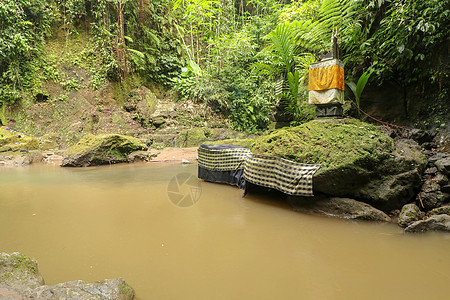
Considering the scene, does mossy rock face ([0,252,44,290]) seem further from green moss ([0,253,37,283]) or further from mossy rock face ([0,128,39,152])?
mossy rock face ([0,128,39,152])

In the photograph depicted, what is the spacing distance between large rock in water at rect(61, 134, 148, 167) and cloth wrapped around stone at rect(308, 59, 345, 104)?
18.1ft

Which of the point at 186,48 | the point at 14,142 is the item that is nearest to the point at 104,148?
the point at 14,142

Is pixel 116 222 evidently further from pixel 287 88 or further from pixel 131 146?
pixel 131 146

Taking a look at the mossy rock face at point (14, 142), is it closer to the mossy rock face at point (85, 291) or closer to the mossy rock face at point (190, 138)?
the mossy rock face at point (190, 138)

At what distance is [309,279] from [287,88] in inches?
189

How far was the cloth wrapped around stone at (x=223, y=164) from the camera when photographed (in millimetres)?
4066

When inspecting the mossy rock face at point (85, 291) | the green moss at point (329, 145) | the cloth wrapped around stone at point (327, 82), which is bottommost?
the mossy rock face at point (85, 291)

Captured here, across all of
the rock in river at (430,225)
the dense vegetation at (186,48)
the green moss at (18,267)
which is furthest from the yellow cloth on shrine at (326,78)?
the green moss at (18,267)

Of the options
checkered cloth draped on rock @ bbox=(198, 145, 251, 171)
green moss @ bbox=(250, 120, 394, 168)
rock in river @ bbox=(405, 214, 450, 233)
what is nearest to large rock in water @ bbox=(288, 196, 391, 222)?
rock in river @ bbox=(405, 214, 450, 233)

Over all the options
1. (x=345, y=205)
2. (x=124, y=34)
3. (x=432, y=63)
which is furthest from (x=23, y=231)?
(x=124, y=34)

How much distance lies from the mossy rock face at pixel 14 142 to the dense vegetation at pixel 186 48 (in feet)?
7.53

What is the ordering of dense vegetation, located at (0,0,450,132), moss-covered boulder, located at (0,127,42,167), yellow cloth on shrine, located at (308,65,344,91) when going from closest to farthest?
yellow cloth on shrine, located at (308,65,344,91), dense vegetation, located at (0,0,450,132), moss-covered boulder, located at (0,127,42,167)

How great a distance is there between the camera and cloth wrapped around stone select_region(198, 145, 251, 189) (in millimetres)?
4066

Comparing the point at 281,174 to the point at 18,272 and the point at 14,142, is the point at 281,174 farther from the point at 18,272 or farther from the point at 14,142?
the point at 14,142
